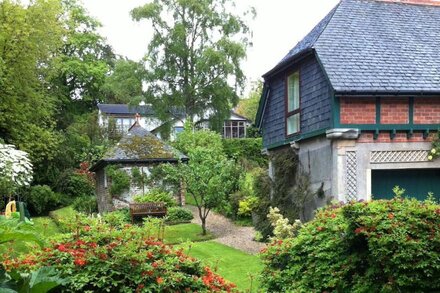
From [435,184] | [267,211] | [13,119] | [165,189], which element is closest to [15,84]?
[13,119]

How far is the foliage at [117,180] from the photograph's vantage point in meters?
21.7

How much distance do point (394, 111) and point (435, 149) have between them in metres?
1.43

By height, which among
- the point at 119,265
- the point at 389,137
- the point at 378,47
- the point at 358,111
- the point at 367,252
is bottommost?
the point at 367,252

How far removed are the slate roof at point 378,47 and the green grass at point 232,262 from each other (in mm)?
4696

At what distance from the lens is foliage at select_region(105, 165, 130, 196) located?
21.7 m

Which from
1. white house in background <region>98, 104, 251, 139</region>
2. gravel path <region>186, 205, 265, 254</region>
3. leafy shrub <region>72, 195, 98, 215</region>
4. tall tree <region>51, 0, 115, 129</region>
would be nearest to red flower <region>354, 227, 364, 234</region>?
gravel path <region>186, 205, 265, 254</region>

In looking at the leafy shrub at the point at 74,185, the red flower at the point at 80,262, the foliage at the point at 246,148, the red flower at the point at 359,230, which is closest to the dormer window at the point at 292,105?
the red flower at the point at 359,230

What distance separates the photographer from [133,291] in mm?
3338

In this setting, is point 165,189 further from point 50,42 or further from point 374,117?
point 374,117

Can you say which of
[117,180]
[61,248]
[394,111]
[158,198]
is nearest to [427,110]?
[394,111]

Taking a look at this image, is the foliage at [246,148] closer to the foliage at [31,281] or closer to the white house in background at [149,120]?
the white house in background at [149,120]

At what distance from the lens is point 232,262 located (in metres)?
11.7

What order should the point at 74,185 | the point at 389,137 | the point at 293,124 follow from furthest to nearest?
the point at 74,185 → the point at 293,124 → the point at 389,137

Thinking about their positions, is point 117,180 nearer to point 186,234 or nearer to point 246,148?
point 186,234
